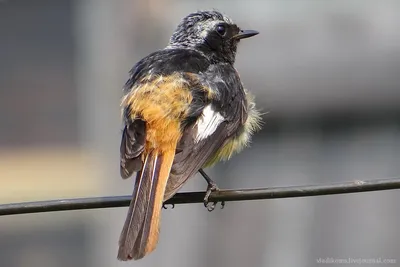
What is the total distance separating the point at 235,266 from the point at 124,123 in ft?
18.4

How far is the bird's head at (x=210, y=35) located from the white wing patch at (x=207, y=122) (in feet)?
2.90

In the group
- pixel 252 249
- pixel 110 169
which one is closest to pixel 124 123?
pixel 252 249

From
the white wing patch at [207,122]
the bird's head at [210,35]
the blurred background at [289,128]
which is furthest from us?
the blurred background at [289,128]

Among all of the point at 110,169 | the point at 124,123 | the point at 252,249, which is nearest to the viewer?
the point at 124,123

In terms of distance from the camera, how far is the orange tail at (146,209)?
4473 mm

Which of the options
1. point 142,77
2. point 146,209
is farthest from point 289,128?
point 146,209

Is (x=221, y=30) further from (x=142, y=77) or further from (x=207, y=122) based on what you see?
(x=207, y=122)

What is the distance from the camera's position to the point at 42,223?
42.1ft

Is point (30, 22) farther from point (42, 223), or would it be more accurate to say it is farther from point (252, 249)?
point (252, 249)

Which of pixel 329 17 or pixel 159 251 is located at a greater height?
pixel 329 17

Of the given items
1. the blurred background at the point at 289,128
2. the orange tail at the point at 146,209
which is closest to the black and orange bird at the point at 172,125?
the orange tail at the point at 146,209

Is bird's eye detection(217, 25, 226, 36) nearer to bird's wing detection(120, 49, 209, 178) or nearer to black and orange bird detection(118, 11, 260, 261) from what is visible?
black and orange bird detection(118, 11, 260, 261)

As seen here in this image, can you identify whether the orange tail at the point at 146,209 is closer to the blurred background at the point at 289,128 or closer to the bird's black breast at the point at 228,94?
the bird's black breast at the point at 228,94

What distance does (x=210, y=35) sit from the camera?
6.16m
